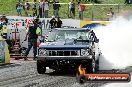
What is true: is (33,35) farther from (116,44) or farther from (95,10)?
(95,10)

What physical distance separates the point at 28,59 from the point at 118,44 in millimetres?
4357

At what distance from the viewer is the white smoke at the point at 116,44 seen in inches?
664

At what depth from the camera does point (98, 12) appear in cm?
2603

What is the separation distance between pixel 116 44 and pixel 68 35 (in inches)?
255

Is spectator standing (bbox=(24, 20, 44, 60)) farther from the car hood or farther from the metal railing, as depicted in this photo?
the car hood

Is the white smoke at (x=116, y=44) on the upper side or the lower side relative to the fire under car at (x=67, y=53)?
lower

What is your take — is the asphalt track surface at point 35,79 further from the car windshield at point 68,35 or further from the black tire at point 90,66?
the car windshield at point 68,35

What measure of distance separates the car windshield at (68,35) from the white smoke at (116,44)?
1678 mm

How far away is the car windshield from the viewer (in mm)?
14023

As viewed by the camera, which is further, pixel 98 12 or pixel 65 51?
pixel 98 12

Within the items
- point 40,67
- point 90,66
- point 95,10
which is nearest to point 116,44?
point 95,10

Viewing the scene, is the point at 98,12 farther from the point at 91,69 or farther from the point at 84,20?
the point at 91,69

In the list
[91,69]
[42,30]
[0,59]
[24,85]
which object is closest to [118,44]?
[42,30]

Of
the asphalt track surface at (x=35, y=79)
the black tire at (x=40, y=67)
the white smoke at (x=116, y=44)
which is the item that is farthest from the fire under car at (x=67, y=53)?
the white smoke at (x=116, y=44)
